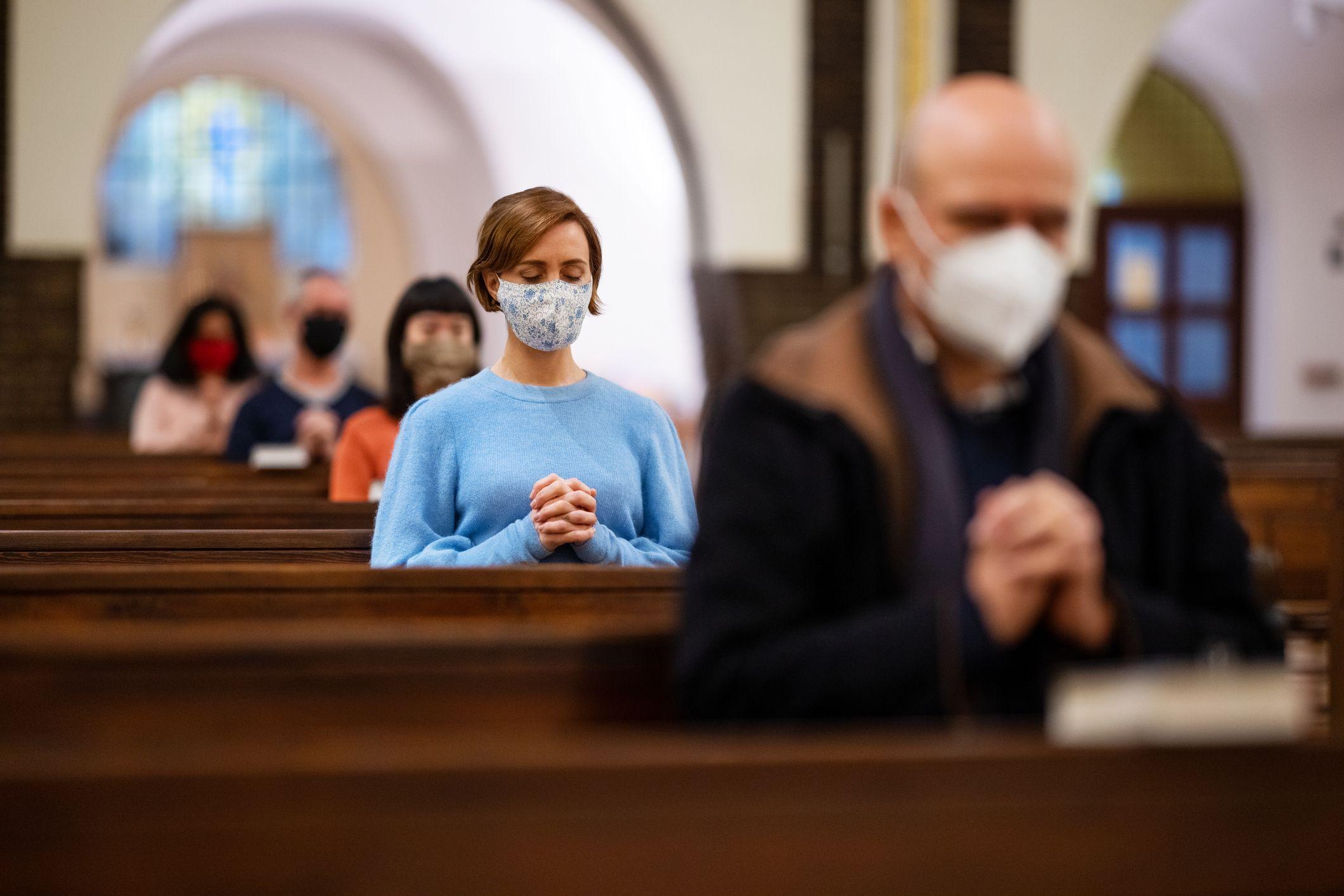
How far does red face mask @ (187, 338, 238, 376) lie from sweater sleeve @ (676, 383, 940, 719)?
18.0ft

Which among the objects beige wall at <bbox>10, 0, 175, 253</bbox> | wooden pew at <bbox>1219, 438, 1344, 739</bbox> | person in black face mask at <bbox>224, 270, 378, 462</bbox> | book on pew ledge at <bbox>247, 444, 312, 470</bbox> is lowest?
wooden pew at <bbox>1219, 438, 1344, 739</bbox>

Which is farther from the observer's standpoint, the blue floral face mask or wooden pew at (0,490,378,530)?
wooden pew at (0,490,378,530)

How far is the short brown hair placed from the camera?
9.67 feet

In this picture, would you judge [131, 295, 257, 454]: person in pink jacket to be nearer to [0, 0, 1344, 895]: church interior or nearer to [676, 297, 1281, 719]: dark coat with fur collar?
[0, 0, 1344, 895]: church interior

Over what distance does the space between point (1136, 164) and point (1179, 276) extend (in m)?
1.08

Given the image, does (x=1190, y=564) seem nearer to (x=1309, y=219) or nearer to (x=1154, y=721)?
(x=1154, y=721)

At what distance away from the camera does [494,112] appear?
46.4 feet

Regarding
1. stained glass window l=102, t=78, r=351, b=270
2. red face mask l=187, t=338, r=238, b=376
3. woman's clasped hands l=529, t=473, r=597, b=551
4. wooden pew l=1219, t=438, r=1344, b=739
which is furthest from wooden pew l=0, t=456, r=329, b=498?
stained glass window l=102, t=78, r=351, b=270

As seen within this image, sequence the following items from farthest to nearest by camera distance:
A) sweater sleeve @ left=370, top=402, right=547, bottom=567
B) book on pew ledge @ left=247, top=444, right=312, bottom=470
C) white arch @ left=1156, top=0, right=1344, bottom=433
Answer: white arch @ left=1156, top=0, right=1344, bottom=433 < book on pew ledge @ left=247, top=444, right=312, bottom=470 < sweater sleeve @ left=370, top=402, right=547, bottom=567

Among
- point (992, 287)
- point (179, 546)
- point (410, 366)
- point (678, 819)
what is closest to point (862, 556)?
point (992, 287)

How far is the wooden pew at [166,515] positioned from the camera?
3.92 meters

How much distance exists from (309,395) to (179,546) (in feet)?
7.95

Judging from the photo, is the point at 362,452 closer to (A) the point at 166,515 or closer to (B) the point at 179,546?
(A) the point at 166,515

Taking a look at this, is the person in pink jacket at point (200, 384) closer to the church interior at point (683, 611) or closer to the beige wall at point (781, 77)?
the church interior at point (683, 611)
